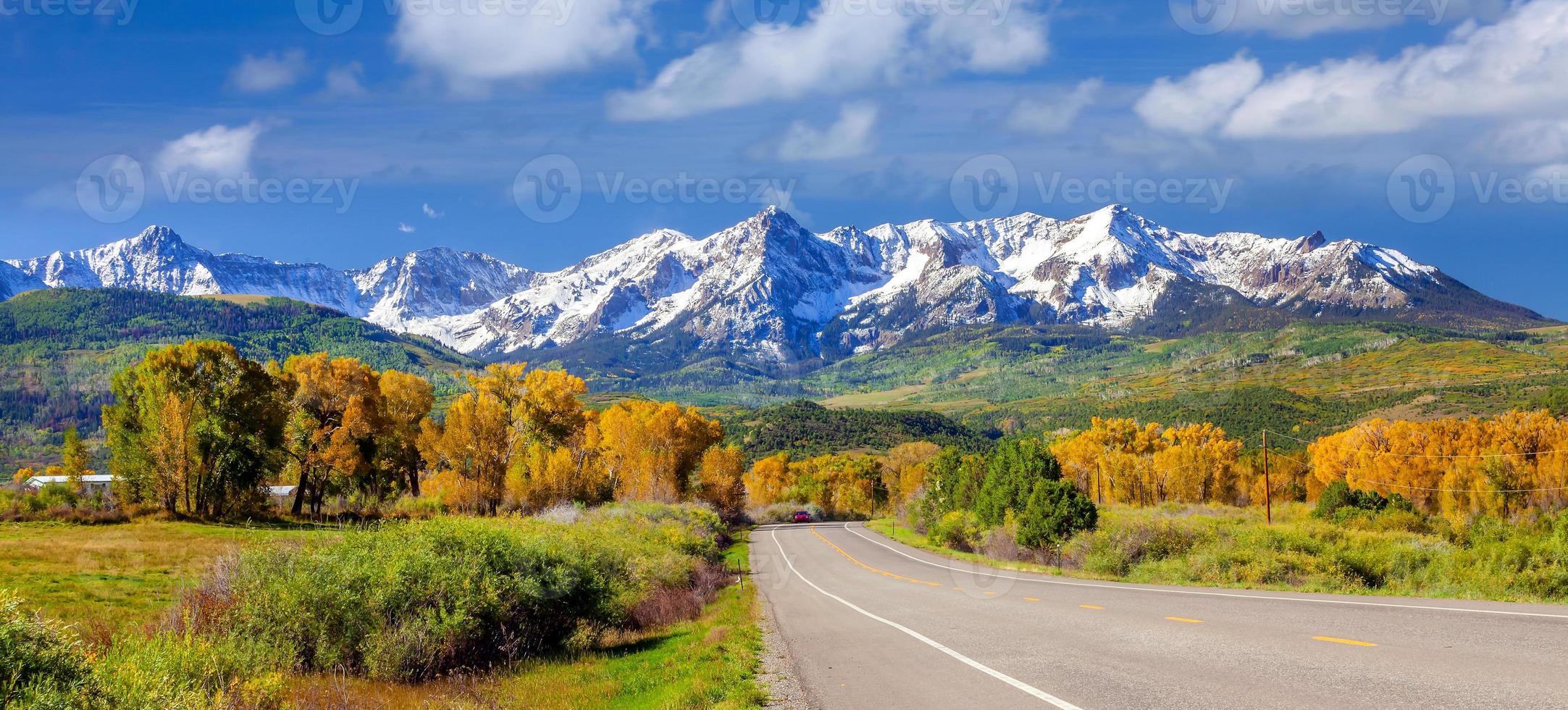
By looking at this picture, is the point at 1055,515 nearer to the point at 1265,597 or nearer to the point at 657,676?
the point at 1265,597

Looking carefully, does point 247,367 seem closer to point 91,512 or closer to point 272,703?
point 91,512

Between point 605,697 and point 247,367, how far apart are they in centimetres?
4480

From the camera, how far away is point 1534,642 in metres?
9.99

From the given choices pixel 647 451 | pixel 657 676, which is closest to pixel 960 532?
pixel 647 451

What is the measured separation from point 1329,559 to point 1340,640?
39.3 feet

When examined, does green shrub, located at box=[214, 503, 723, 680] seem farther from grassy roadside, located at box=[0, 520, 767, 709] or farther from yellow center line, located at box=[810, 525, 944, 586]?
yellow center line, located at box=[810, 525, 944, 586]

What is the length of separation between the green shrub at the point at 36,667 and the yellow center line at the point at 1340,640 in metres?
14.3

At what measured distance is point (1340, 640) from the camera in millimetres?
11398

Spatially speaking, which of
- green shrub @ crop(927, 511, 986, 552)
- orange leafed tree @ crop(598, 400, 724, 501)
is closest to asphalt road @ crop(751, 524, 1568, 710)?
green shrub @ crop(927, 511, 986, 552)

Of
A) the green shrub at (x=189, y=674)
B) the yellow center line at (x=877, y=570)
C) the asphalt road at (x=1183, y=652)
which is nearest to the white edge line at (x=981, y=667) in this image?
the asphalt road at (x=1183, y=652)

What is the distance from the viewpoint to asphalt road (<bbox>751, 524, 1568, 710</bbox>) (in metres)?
8.73

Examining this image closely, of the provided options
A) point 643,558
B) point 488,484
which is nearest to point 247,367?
point 488,484

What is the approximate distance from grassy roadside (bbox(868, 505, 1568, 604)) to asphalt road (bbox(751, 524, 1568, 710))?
2733mm

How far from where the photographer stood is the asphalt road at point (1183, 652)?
28.7 ft
